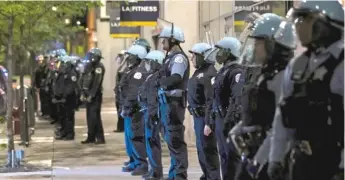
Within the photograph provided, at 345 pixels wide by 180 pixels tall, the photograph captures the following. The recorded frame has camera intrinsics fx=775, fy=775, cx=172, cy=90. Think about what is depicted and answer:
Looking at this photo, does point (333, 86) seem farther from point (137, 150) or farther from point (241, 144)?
point (137, 150)

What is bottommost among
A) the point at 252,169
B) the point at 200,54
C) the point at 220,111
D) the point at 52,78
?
the point at 52,78

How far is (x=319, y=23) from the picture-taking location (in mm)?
5020

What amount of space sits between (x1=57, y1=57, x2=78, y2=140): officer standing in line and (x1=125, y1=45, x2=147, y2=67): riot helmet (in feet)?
17.2

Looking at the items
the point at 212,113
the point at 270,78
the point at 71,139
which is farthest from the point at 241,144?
the point at 71,139

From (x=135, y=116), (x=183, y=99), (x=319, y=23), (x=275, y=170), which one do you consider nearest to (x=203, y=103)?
(x=183, y=99)

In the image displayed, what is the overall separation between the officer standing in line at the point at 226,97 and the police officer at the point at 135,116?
9.82 ft

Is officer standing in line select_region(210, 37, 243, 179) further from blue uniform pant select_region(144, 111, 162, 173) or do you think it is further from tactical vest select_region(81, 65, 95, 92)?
tactical vest select_region(81, 65, 95, 92)

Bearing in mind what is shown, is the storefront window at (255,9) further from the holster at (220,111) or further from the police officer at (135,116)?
the holster at (220,111)

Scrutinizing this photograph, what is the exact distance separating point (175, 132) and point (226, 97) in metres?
1.92

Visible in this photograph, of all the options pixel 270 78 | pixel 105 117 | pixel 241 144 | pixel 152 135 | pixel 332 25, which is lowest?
pixel 105 117

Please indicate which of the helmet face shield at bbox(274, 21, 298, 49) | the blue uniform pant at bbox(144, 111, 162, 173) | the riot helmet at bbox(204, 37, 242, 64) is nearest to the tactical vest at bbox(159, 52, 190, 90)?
the blue uniform pant at bbox(144, 111, 162, 173)

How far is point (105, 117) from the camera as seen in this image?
82.6 feet

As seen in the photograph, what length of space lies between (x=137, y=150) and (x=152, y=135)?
1055mm

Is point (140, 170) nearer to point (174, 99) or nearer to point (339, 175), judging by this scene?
point (174, 99)
